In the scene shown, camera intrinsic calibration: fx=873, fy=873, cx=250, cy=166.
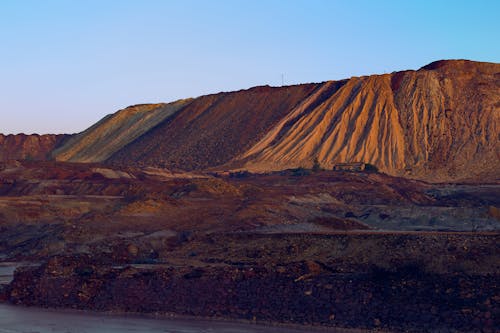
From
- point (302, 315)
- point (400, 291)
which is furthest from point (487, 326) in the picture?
point (302, 315)

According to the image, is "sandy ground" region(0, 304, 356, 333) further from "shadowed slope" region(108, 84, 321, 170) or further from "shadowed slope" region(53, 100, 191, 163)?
"shadowed slope" region(53, 100, 191, 163)

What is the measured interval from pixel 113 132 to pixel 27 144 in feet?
72.5

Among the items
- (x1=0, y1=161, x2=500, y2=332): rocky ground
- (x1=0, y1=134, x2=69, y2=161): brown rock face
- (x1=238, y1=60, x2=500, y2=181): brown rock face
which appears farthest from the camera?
(x1=0, y1=134, x2=69, y2=161): brown rock face

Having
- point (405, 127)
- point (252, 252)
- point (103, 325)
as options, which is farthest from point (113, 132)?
point (103, 325)

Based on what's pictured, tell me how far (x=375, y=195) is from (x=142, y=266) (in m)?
27.9

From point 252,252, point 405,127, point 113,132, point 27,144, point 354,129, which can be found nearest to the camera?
point 252,252

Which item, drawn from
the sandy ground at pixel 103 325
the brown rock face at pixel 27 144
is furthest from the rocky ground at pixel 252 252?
the brown rock face at pixel 27 144

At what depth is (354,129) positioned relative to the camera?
270 feet

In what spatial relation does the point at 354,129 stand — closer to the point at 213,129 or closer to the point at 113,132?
the point at 213,129

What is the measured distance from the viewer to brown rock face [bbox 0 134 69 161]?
128 metres

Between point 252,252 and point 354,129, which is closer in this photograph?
point 252,252

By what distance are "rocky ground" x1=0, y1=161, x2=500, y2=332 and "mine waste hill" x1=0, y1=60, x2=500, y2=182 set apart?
23.0 metres

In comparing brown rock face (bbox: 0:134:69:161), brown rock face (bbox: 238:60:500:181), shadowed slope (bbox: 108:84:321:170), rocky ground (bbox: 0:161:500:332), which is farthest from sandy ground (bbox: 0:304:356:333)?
brown rock face (bbox: 0:134:69:161)

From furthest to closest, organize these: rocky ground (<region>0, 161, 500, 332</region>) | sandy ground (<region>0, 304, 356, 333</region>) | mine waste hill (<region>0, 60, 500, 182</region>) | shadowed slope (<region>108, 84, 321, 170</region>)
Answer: shadowed slope (<region>108, 84, 321, 170</region>)
mine waste hill (<region>0, 60, 500, 182</region>)
rocky ground (<region>0, 161, 500, 332</region>)
sandy ground (<region>0, 304, 356, 333</region>)
